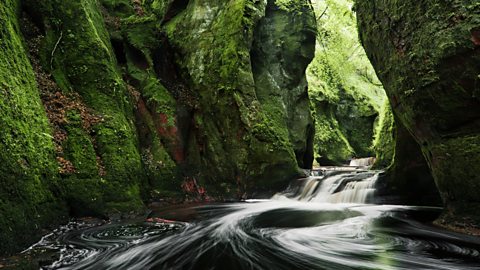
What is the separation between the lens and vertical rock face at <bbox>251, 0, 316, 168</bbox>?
14148 mm

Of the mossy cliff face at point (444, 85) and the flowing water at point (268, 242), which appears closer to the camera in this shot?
the flowing water at point (268, 242)

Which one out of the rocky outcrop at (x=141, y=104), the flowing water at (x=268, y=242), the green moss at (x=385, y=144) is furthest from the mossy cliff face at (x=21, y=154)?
the green moss at (x=385, y=144)

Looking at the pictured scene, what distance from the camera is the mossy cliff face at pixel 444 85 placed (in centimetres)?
513

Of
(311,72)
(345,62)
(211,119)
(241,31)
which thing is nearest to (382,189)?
(211,119)

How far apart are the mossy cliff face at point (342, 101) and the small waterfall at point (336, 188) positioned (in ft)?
37.8

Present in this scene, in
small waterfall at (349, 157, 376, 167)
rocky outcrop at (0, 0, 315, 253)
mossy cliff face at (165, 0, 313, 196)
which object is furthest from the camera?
small waterfall at (349, 157, 376, 167)

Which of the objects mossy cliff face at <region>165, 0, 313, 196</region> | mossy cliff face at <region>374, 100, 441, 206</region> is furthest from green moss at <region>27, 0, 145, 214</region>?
mossy cliff face at <region>374, 100, 441, 206</region>

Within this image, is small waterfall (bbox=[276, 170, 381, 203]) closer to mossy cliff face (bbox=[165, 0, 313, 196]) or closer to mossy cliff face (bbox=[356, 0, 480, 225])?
mossy cliff face (bbox=[165, 0, 313, 196])

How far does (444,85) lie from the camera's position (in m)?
5.49

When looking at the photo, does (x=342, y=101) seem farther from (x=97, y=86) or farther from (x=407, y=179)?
(x=97, y=86)

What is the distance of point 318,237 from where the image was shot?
5.66m

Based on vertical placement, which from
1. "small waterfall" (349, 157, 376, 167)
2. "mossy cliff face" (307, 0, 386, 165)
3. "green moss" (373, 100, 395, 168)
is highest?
"mossy cliff face" (307, 0, 386, 165)

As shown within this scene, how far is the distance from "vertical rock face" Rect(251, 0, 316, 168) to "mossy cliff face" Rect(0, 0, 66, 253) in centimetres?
930

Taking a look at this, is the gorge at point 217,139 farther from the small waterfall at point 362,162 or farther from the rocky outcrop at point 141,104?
the small waterfall at point 362,162
